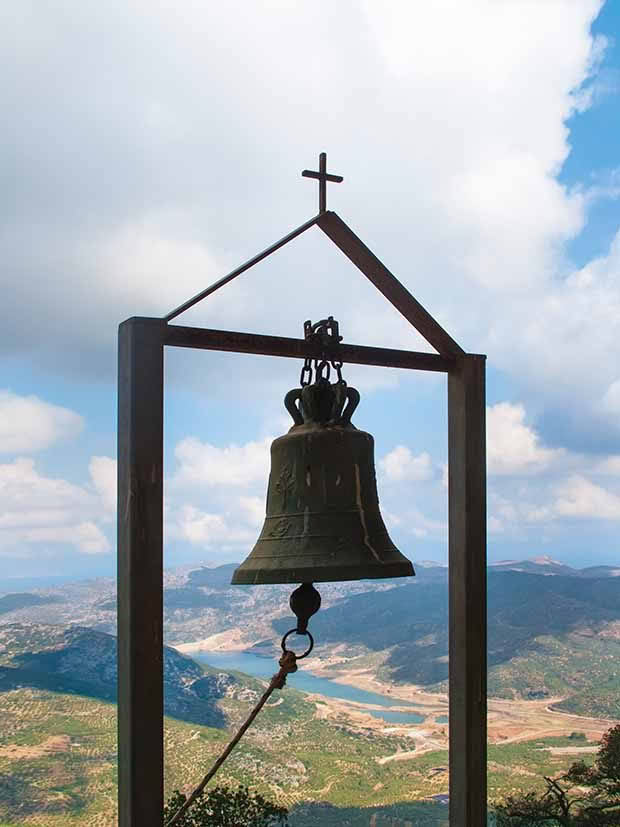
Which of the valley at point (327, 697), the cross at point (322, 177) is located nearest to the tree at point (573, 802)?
the valley at point (327, 697)

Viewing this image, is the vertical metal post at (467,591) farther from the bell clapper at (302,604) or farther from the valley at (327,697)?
the valley at (327,697)

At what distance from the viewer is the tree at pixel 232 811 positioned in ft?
17.5

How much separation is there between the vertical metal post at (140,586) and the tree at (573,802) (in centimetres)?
504

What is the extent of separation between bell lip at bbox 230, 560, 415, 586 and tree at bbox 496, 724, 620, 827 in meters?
4.97

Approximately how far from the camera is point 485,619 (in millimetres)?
3885

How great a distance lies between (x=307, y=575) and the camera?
9.99ft

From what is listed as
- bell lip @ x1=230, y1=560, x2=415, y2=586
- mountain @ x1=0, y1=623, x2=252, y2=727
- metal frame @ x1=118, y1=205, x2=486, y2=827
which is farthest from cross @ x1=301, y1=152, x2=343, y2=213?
mountain @ x1=0, y1=623, x2=252, y2=727

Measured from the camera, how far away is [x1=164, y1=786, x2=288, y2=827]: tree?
5328 millimetres

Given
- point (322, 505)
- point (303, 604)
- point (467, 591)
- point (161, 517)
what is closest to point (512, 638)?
point (467, 591)

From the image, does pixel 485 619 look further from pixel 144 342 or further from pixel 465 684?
pixel 144 342

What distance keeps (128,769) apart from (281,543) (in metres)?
0.92

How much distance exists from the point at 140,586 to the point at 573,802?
573 centimetres

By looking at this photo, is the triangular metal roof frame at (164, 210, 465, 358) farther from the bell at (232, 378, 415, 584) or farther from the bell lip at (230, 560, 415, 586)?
the bell lip at (230, 560, 415, 586)

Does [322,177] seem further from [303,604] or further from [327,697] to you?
[327,697]
